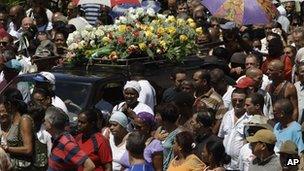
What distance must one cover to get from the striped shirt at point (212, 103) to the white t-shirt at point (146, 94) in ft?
2.23

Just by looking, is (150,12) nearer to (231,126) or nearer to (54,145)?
(231,126)

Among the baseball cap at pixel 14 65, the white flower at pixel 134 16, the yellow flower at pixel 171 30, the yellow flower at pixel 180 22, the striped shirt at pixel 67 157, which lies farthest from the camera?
the yellow flower at pixel 180 22

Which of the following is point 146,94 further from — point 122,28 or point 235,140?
point 235,140

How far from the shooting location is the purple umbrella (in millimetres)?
16234

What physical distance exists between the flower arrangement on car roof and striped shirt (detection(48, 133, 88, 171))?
14.2 ft

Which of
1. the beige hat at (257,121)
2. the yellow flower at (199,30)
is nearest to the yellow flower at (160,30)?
the yellow flower at (199,30)

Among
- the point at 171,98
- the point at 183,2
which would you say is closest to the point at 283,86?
the point at 171,98

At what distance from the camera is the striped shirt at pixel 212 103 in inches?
562

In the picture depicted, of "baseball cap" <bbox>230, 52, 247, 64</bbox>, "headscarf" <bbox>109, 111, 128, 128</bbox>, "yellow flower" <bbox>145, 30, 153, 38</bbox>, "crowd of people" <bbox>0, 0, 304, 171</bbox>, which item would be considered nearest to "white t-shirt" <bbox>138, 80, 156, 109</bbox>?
"crowd of people" <bbox>0, 0, 304, 171</bbox>

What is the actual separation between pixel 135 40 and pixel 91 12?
6.35 metres

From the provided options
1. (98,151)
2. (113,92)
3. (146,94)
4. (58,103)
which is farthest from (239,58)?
(98,151)

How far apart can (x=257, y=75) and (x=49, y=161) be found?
13.2ft

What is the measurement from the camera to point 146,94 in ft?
49.3

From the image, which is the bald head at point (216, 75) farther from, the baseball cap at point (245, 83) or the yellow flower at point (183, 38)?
the yellow flower at point (183, 38)
